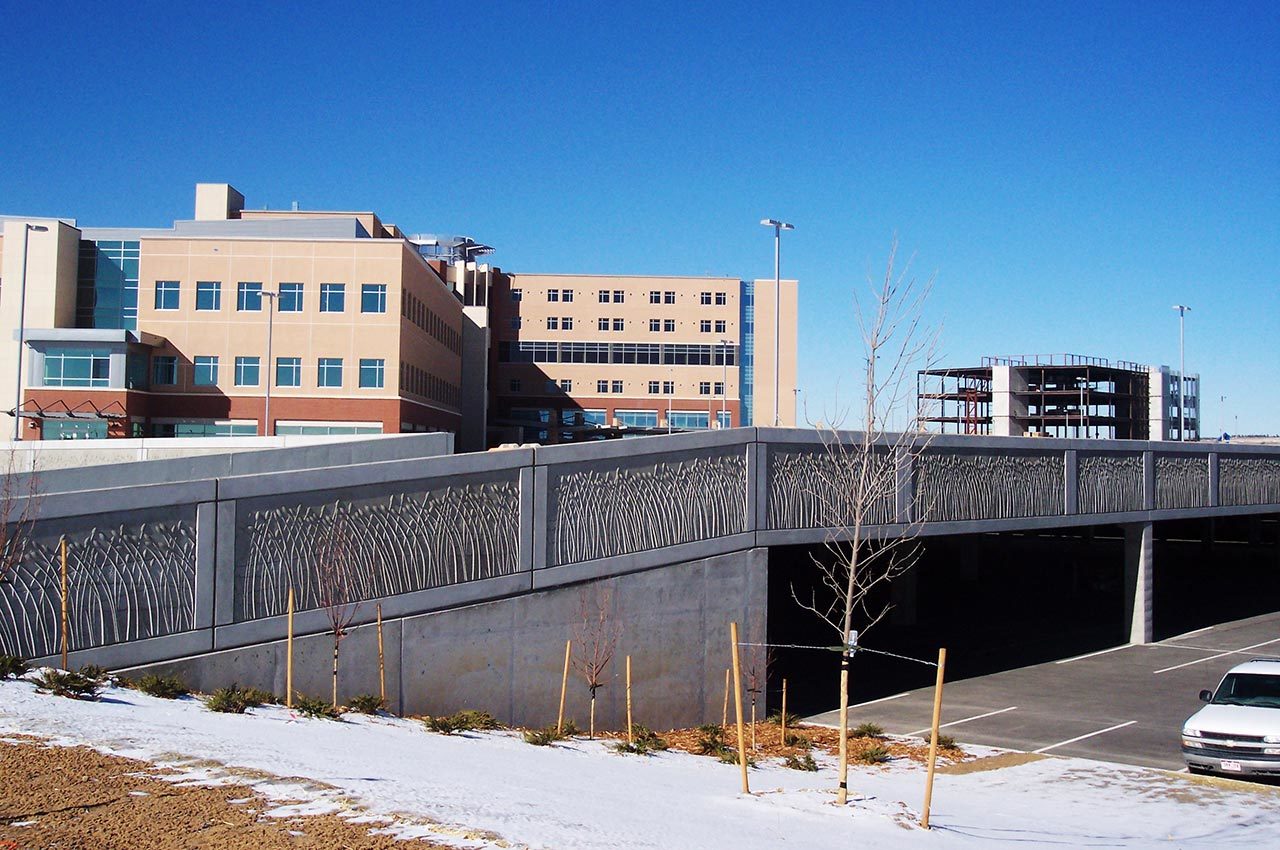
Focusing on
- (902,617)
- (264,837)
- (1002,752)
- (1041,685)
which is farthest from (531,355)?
(264,837)

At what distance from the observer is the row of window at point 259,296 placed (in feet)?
187

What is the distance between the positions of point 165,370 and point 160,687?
47.1 meters

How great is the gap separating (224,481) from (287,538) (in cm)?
130

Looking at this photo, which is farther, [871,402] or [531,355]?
[531,355]

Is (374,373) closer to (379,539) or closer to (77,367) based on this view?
(77,367)

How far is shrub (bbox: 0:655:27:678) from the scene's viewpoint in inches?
512

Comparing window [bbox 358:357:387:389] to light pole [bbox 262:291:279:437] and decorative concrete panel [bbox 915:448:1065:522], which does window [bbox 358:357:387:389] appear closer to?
light pole [bbox 262:291:279:437]

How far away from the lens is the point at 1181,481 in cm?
3572

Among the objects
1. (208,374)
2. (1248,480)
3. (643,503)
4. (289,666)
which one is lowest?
(289,666)

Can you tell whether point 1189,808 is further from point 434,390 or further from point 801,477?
point 434,390

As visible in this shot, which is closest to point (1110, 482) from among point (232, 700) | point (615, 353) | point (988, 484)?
point (988, 484)

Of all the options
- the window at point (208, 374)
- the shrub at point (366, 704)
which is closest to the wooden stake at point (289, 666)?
the shrub at point (366, 704)

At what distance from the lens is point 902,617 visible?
39.9 meters

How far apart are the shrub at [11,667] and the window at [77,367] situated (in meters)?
45.6
